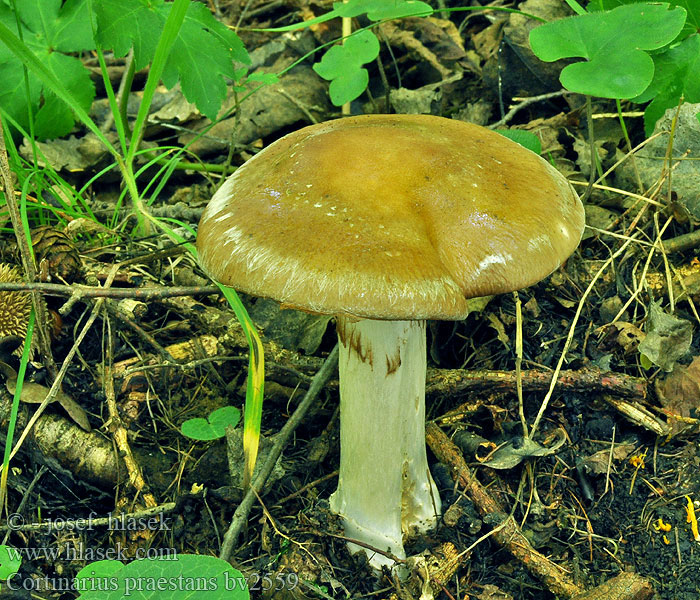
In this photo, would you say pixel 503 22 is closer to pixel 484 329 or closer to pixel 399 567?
→ pixel 484 329

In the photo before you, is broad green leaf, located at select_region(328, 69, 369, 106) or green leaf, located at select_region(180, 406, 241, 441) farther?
broad green leaf, located at select_region(328, 69, 369, 106)

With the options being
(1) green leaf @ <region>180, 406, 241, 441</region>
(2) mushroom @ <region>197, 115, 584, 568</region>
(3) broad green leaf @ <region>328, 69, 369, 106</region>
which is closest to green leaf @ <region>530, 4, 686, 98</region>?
(2) mushroom @ <region>197, 115, 584, 568</region>

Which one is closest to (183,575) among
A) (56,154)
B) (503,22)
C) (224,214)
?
(224,214)

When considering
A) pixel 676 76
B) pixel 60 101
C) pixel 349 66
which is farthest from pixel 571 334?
pixel 60 101

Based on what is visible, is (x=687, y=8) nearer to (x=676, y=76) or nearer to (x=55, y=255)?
(x=676, y=76)

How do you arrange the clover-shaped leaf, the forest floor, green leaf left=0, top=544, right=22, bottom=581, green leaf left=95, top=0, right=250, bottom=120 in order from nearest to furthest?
1. green leaf left=0, top=544, right=22, bottom=581
2. the forest floor
3. green leaf left=95, top=0, right=250, bottom=120
4. the clover-shaped leaf

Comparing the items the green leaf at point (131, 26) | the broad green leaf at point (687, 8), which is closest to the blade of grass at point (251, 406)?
the green leaf at point (131, 26)

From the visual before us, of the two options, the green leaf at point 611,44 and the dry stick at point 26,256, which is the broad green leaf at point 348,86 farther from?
the dry stick at point 26,256

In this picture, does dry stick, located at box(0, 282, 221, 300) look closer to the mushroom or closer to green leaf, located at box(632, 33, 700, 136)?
the mushroom
